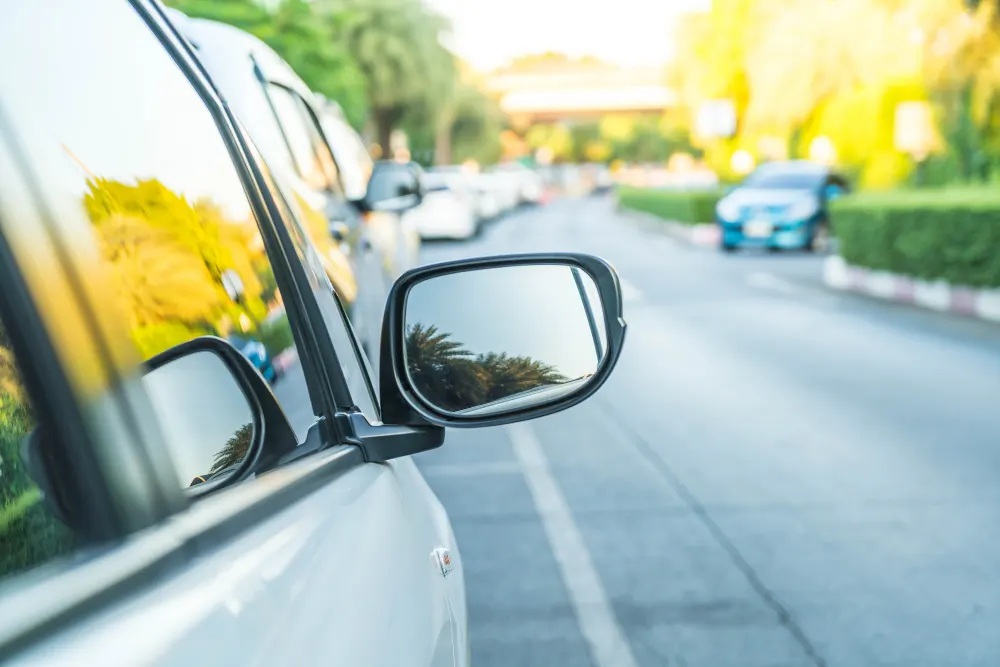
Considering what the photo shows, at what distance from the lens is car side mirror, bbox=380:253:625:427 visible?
188cm

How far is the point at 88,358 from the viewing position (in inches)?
44.3

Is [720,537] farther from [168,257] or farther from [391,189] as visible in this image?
[168,257]

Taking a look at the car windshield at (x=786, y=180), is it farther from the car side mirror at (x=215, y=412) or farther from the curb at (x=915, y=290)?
the car side mirror at (x=215, y=412)

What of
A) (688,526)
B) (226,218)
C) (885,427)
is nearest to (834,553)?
(688,526)

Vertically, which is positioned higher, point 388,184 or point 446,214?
point 388,184

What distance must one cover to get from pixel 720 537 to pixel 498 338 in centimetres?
351

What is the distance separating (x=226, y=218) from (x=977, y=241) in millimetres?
12551

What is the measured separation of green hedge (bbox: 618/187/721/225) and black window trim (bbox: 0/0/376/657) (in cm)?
2744

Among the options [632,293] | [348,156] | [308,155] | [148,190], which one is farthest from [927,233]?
[148,190]

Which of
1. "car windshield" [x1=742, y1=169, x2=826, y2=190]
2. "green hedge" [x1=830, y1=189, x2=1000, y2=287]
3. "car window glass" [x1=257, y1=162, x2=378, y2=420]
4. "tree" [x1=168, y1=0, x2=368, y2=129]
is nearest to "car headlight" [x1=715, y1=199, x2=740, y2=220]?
"car windshield" [x1=742, y1=169, x2=826, y2=190]

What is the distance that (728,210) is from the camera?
927 inches

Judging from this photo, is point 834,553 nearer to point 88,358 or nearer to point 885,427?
point 885,427

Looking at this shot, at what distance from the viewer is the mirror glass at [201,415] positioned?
1330mm

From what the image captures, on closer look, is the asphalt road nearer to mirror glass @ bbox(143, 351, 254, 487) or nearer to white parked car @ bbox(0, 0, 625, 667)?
white parked car @ bbox(0, 0, 625, 667)
